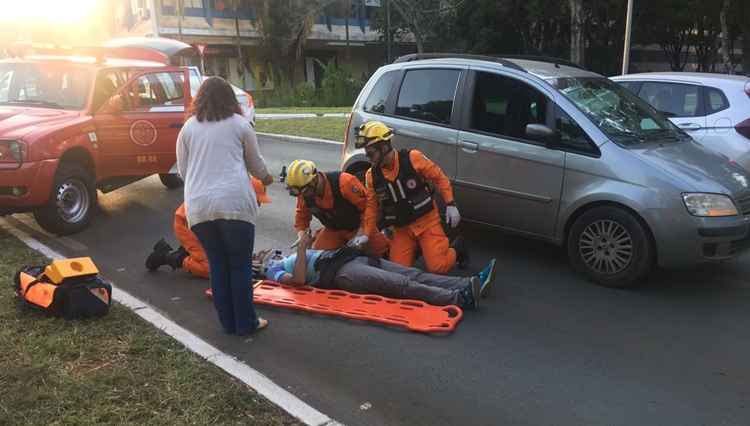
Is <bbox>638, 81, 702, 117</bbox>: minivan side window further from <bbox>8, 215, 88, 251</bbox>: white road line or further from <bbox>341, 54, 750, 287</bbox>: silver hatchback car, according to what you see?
<bbox>8, 215, 88, 251</bbox>: white road line

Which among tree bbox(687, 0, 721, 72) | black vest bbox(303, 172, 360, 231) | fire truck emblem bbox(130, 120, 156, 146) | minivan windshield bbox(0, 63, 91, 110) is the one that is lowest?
black vest bbox(303, 172, 360, 231)

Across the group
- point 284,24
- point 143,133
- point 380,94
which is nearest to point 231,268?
point 380,94

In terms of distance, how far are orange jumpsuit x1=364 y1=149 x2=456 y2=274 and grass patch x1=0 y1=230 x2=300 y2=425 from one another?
2.00 metres

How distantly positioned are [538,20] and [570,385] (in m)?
33.3

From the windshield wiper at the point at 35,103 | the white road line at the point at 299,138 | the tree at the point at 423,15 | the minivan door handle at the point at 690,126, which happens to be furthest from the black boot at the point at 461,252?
the tree at the point at 423,15

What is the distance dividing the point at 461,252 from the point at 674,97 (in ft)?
12.9

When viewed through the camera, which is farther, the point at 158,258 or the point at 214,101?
the point at 158,258

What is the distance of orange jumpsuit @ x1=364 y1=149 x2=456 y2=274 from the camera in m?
5.12

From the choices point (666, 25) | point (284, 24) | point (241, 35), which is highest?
point (284, 24)

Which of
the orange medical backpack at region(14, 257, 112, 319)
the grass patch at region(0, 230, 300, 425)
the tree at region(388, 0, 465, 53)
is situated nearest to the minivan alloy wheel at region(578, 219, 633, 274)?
the grass patch at region(0, 230, 300, 425)

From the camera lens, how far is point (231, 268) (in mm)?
4012

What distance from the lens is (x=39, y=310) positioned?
4.42 metres

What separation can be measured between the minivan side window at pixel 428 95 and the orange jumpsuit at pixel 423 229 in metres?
0.90

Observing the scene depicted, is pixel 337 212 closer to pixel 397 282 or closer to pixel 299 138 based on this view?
pixel 397 282
